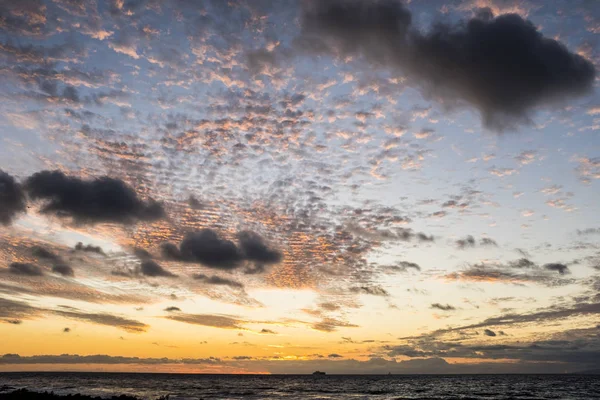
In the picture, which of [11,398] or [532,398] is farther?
[532,398]

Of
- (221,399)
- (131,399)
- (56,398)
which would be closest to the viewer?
(56,398)

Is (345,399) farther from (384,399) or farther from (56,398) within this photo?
(56,398)

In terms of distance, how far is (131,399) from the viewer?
72625 mm

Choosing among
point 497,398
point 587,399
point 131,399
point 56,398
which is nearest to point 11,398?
point 56,398

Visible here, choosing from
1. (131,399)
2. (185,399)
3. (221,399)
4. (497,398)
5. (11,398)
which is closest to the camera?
(11,398)

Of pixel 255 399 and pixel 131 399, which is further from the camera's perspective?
pixel 255 399

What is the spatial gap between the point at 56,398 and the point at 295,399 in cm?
5715

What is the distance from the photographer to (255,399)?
330 feet

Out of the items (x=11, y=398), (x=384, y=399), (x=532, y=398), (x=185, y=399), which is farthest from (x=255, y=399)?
(x=532, y=398)

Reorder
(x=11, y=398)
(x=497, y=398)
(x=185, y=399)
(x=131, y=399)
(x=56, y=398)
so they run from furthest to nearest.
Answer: (x=497, y=398) < (x=185, y=399) < (x=131, y=399) < (x=56, y=398) < (x=11, y=398)

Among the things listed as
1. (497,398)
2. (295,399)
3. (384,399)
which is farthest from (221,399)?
(497,398)

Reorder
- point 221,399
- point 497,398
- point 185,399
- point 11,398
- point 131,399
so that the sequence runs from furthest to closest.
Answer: point 497,398 < point 221,399 < point 185,399 < point 131,399 < point 11,398

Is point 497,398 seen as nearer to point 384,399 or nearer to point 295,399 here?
point 384,399

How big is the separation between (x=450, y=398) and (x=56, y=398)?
85.2 m
